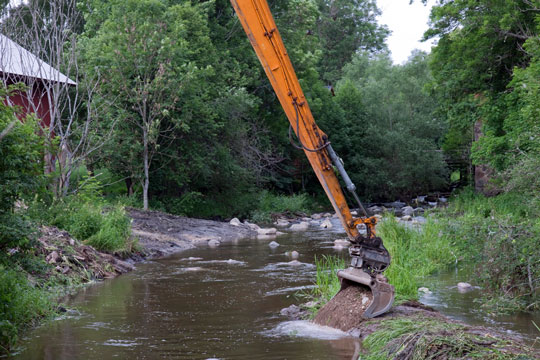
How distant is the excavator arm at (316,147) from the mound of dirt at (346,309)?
5.2 inches

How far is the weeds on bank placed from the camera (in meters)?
5.77

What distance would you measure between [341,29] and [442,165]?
81.8 ft

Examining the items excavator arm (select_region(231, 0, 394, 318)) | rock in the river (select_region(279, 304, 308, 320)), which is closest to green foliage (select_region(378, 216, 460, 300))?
rock in the river (select_region(279, 304, 308, 320))

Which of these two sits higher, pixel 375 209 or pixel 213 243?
pixel 213 243

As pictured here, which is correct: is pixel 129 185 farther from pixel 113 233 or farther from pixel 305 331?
pixel 305 331

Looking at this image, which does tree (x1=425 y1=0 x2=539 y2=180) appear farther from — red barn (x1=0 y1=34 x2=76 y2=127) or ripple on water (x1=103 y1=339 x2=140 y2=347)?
ripple on water (x1=103 y1=339 x2=140 y2=347)

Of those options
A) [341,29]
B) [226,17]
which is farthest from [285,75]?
[341,29]

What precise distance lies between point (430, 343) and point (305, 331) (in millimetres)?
2114

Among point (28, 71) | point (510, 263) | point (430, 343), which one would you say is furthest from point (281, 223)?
point (430, 343)

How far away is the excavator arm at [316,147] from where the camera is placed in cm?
777

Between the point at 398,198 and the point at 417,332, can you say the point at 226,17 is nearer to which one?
the point at 398,198

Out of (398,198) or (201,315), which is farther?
(398,198)

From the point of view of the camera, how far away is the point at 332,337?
746 centimetres

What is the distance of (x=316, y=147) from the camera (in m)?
8.12
